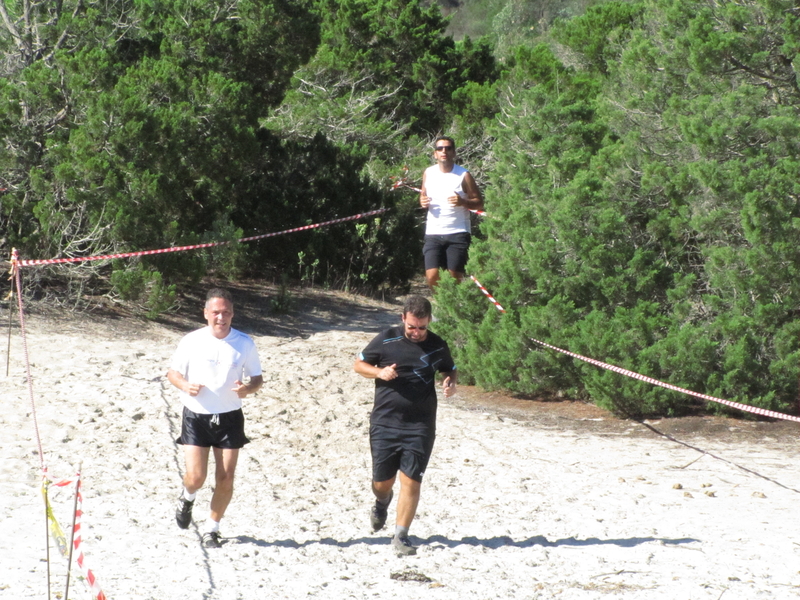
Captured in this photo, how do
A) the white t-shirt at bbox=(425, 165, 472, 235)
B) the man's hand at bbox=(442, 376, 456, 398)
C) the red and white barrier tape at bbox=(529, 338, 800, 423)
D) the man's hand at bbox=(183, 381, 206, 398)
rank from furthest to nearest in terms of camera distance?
the white t-shirt at bbox=(425, 165, 472, 235)
the red and white barrier tape at bbox=(529, 338, 800, 423)
the man's hand at bbox=(442, 376, 456, 398)
the man's hand at bbox=(183, 381, 206, 398)

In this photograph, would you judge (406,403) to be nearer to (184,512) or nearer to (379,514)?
(379,514)

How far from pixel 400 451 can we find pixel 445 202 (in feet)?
14.5

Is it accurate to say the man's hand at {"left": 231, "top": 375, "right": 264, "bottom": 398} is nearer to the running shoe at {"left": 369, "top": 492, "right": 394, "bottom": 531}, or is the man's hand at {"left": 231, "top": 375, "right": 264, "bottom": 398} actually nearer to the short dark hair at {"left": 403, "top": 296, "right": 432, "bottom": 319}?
the short dark hair at {"left": 403, "top": 296, "right": 432, "bottom": 319}

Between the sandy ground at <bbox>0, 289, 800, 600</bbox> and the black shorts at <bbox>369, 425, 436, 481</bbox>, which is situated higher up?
the black shorts at <bbox>369, 425, 436, 481</bbox>

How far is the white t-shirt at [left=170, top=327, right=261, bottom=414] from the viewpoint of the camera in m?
5.26

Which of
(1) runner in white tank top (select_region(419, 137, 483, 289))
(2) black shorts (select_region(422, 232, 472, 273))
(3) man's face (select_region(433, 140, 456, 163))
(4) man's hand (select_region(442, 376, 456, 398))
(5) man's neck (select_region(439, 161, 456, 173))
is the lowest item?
(4) man's hand (select_region(442, 376, 456, 398))

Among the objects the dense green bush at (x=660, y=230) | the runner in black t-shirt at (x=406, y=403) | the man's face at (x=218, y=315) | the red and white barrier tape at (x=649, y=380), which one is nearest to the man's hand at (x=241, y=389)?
the man's face at (x=218, y=315)

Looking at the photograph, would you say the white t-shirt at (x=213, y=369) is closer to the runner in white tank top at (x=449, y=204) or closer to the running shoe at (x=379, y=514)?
the running shoe at (x=379, y=514)

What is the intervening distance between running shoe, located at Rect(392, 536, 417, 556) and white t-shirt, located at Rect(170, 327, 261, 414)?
1.13m

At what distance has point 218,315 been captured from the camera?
5262mm

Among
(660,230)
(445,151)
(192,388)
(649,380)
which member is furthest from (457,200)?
(192,388)

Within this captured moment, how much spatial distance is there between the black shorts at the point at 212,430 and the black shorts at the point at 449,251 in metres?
4.66

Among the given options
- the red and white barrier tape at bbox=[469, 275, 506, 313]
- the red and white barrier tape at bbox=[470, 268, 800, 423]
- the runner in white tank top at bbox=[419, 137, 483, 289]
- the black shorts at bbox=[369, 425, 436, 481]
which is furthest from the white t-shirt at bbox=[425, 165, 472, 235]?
the black shorts at bbox=[369, 425, 436, 481]

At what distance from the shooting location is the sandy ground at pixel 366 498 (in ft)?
16.5
